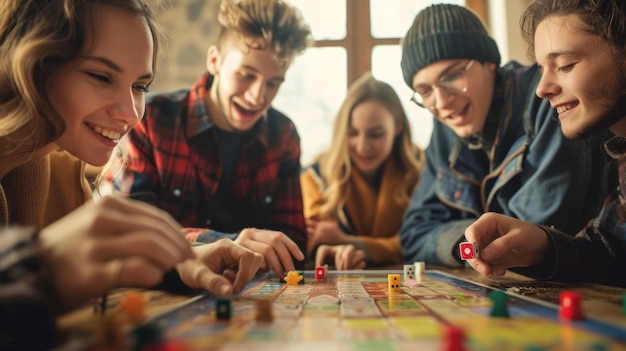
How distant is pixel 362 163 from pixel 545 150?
1008 mm

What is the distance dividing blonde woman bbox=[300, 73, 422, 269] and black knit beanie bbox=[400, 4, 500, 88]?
65cm

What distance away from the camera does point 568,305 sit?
1.97ft

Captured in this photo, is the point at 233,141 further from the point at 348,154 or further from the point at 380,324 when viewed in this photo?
the point at 380,324

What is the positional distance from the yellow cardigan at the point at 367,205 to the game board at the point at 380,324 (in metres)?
1.26

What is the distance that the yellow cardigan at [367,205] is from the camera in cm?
213

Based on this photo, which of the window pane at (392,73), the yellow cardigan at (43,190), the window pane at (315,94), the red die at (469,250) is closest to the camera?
the red die at (469,250)

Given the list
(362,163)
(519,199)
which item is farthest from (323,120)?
(519,199)

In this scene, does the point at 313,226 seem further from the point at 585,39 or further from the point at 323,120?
the point at 585,39

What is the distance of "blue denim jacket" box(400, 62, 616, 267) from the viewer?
4.14ft

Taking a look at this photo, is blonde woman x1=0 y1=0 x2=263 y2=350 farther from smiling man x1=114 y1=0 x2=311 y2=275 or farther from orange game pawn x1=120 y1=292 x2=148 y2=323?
smiling man x1=114 y1=0 x2=311 y2=275

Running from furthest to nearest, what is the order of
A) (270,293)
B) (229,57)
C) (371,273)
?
1. (229,57)
2. (371,273)
3. (270,293)

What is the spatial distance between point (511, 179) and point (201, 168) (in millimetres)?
1012

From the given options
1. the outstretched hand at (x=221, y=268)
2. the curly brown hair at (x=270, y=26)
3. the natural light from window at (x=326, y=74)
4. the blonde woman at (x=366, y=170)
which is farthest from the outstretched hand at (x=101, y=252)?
the natural light from window at (x=326, y=74)

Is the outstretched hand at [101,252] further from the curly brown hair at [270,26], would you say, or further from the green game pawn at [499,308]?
the curly brown hair at [270,26]
